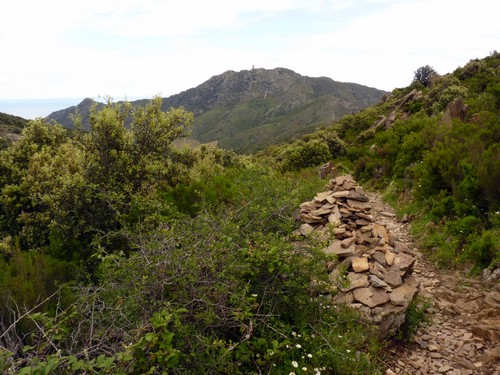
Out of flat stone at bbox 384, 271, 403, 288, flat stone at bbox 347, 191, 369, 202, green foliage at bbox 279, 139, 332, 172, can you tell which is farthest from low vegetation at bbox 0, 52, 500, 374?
green foliage at bbox 279, 139, 332, 172

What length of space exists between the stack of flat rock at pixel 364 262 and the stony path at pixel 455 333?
527 mm

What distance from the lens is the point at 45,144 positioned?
10.6 m

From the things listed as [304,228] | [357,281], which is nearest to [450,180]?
[304,228]

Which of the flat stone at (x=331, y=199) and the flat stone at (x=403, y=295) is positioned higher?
the flat stone at (x=331, y=199)

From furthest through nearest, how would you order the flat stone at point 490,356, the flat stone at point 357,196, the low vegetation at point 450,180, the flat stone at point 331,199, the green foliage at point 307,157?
the green foliage at point 307,157, the flat stone at point 357,196, the flat stone at point 331,199, the low vegetation at point 450,180, the flat stone at point 490,356

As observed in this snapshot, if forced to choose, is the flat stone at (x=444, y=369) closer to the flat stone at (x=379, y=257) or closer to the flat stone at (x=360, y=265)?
the flat stone at (x=360, y=265)

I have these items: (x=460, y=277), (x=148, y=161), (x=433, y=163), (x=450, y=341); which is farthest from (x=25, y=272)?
(x=433, y=163)

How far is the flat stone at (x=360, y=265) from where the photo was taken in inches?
240

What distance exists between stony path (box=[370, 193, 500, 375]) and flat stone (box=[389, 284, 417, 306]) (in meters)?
0.57

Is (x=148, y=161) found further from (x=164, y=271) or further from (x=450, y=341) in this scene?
(x=450, y=341)

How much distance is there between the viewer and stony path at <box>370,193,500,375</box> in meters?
4.82

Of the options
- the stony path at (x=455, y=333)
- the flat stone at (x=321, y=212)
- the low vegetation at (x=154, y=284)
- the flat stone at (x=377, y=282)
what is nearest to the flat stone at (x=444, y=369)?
the stony path at (x=455, y=333)

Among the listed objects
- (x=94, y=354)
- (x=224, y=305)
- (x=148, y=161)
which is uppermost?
(x=148, y=161)

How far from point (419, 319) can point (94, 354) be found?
512cm
